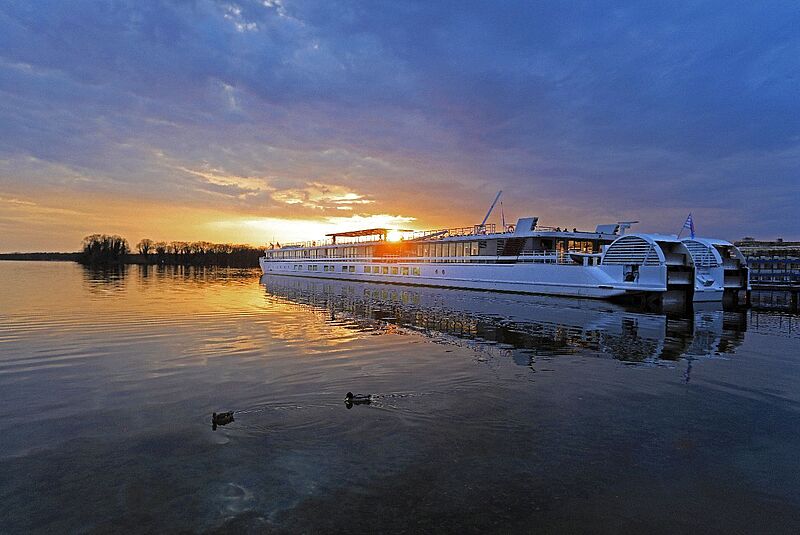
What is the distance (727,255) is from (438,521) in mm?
45290

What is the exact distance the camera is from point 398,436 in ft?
26.9

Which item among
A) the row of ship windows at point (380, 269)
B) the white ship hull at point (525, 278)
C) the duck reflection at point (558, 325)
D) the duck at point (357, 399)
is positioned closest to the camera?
the duck at point (357, 399)

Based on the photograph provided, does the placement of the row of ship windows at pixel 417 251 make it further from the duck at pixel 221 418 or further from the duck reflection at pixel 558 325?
the duck at pixel 221 418

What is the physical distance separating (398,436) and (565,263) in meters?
34.6

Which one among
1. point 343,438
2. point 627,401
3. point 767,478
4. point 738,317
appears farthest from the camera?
point 738,317

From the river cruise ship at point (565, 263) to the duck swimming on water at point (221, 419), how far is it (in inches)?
1268

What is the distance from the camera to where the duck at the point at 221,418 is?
8.68 m

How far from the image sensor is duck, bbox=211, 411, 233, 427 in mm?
8681

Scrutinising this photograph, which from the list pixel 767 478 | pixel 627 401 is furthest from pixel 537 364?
pixel 767 478

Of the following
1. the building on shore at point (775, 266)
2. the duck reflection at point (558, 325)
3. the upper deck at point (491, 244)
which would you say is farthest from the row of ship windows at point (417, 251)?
the building on shore at point (775, 266)

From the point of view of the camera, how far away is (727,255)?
135ft

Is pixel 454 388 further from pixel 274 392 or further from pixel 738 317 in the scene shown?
pixel 738 317

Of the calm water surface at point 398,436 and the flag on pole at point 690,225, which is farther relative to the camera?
the flag on pole at point 690,225

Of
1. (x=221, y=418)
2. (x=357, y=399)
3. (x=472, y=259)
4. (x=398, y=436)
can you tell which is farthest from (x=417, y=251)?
(x=398, y=436)
